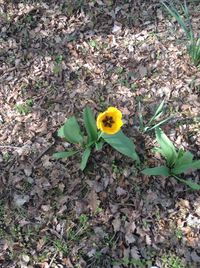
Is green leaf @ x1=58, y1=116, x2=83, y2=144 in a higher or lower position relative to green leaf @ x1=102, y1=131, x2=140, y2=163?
higher

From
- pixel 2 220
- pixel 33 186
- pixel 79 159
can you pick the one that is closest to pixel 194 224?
pixel 79 159

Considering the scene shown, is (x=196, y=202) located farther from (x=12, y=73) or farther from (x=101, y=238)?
(x=12, y=73)

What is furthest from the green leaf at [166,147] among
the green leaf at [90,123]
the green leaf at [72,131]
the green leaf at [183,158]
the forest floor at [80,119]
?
the green leaf at [72,131]

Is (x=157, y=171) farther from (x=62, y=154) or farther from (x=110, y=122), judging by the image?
(x=62, y=154)

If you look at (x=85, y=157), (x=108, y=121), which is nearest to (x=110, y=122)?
(x=108, y=121)

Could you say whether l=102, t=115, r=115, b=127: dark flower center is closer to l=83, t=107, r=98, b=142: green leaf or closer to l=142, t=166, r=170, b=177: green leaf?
l=83, t=107, r=98, b=142: green leaf

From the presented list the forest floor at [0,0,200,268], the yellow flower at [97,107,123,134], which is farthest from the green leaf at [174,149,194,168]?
the yellow flower at [97,107,123,134]
